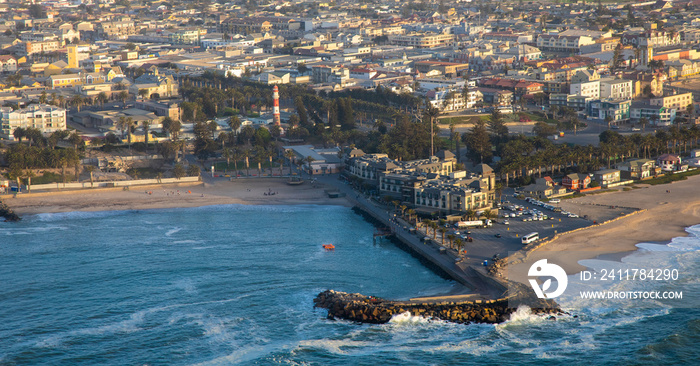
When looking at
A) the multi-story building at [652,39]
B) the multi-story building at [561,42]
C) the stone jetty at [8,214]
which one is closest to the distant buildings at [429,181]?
the stone jetty at [8,214]

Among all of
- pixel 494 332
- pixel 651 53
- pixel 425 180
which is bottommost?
pixel 494 332

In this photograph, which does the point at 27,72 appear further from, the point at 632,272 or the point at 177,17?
the point at 632,272

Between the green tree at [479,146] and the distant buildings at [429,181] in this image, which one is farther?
the green tree at [479,146]

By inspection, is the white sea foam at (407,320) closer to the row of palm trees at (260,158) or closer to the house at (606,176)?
the house at (606,176)

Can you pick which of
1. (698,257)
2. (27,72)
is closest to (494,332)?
(698,257)

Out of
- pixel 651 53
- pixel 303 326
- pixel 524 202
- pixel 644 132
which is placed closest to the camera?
pixel 303 326
